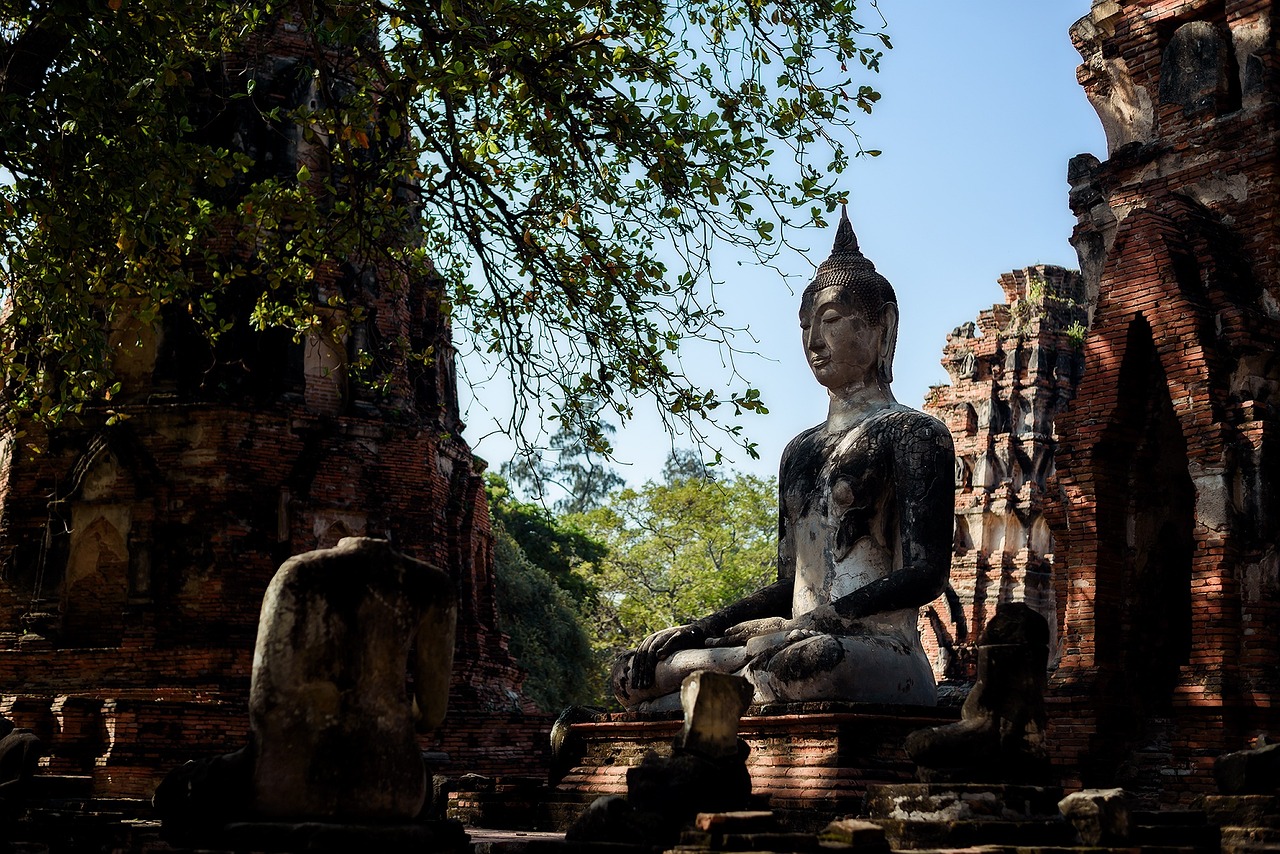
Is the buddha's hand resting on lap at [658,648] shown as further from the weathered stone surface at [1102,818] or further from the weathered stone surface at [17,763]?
the weathered stone surface at [17,763]

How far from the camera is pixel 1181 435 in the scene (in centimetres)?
1356

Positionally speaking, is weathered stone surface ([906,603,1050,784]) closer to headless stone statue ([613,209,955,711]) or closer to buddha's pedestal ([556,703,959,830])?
buddha's pedestal ([556,703,959,830])

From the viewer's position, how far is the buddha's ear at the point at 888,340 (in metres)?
9.75

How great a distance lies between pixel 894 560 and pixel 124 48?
5.71 meters

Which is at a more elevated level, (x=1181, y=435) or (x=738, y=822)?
(x=1181, y=435)

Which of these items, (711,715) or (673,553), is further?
(673,553)

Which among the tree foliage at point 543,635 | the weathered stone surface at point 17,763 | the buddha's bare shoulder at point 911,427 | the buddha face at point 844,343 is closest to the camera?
the weathered stone surface at point 17,763

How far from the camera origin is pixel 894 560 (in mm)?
9078

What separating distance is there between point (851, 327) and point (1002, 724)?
3497 mm

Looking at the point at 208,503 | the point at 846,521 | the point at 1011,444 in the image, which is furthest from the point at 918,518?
the point at 1011,444

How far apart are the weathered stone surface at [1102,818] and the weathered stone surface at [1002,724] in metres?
0.39

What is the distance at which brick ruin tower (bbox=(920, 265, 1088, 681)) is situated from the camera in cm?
3019

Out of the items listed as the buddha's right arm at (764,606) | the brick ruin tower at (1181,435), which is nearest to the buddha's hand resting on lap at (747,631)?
the buddha's right arm at (764,606)

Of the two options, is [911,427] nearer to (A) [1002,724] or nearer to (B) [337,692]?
(A) [1002,724]
